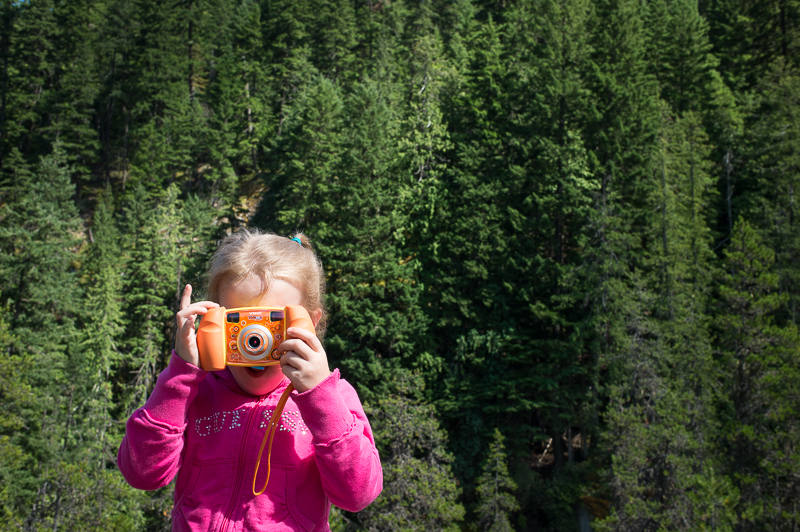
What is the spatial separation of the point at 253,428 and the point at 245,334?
38 cm

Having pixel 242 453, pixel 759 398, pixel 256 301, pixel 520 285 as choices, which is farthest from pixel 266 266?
pixel 520 285

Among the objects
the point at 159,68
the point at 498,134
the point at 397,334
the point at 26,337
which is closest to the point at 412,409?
the point at 397,334

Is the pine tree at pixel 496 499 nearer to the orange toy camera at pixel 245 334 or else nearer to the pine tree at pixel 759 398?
the pine tree at pixel 759 398

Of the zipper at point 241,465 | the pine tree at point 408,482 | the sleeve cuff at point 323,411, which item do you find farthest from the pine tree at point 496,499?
the sleeve cuff at point 323,411

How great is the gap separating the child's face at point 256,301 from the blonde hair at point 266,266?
19mm

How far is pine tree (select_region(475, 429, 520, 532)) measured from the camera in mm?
17734

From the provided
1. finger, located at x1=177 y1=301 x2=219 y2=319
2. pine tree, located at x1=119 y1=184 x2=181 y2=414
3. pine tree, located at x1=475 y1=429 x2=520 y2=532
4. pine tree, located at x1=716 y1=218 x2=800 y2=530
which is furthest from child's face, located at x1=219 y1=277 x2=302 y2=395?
pine tree, located at x1=119 y1=184 x2=181 y2=414

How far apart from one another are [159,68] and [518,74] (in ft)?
98.7

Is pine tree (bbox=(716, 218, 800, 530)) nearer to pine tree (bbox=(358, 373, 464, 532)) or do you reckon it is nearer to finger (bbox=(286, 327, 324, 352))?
pine tree (bbox=(358, 373, 464, 532))

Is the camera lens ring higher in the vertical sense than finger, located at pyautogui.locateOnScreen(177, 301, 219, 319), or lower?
lower

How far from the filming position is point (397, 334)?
23.0 m

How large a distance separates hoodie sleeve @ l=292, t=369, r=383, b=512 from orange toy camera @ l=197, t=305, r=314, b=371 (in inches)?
7.1

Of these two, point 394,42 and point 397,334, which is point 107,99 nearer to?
point 394,42

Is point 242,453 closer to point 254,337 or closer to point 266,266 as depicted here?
point 254,337
